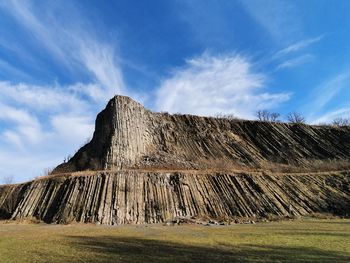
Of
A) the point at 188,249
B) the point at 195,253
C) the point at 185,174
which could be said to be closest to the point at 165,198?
the point at 185,174

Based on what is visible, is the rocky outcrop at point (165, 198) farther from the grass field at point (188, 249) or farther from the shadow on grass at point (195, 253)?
the shadow on grass at point (195, 253)

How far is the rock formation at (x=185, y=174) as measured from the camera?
2786cm

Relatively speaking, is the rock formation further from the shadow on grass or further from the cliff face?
the shadow on grass

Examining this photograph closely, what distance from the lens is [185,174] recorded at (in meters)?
31.4

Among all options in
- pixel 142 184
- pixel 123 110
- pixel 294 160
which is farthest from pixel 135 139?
pixel 294 160

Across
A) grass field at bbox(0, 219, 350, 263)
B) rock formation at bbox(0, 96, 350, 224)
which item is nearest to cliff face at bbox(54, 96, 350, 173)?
rock formation at bbox(0, 96, 350, 224)

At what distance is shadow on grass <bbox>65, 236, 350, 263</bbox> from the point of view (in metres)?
11.9

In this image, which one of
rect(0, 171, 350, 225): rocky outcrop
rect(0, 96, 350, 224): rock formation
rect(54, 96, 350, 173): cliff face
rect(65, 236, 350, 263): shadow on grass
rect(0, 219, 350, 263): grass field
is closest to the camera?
rect(65, 236, 350, 263): shadow on grass

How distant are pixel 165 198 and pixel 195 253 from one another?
15591 millimetres

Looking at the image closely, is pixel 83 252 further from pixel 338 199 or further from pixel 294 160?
pixel 294 160

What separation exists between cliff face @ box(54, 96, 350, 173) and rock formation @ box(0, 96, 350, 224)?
0.12 m

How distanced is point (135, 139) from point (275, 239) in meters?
23.8

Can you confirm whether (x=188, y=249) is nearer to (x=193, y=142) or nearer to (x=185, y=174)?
(x=185, y=174)

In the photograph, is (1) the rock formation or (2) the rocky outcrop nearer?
(2) the rocky outcrop
